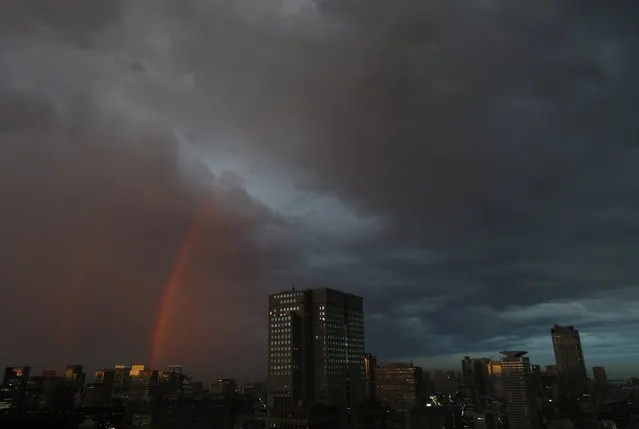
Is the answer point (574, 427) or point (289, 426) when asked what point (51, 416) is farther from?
point (574, 427)

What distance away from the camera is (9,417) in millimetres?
172625

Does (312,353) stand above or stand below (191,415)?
above

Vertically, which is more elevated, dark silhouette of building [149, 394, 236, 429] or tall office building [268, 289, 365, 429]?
tall office building [268, 289, 365, 429]

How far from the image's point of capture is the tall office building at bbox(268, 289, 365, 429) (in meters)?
175

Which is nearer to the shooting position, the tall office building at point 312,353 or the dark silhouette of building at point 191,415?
the dark silhouette of building at point 191,415

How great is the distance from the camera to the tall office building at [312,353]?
575 feet

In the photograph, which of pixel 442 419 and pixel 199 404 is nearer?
pixel 199 404

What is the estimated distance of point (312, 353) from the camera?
183 metres

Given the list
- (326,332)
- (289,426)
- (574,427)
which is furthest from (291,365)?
(574,427)

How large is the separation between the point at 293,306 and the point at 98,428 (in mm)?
84112

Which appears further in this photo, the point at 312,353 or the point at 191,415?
the point at 312,353

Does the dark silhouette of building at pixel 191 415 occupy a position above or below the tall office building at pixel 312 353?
below

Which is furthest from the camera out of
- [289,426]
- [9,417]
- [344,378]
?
[344,378]

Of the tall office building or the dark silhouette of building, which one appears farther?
the tall office building
